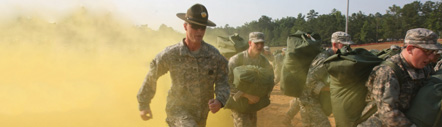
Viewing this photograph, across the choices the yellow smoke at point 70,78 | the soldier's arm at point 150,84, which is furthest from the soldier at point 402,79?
the yellow smoke at point 70,78

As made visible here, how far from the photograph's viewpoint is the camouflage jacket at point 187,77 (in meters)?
3.29

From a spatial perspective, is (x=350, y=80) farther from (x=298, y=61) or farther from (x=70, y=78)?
(x=70, y=78)

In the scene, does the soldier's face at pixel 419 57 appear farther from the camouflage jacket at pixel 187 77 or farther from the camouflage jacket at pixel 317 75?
the camouflage jacket at pixel 187 77

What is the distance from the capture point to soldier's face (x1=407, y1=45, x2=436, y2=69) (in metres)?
2.68

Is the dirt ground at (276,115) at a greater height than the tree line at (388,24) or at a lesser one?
lesser

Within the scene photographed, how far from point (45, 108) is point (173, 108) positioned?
15.6 ft

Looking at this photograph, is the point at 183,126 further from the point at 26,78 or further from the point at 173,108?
the point at 26,78

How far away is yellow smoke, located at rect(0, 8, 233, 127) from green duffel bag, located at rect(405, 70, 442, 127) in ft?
14.7

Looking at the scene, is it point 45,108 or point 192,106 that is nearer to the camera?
point 192,106

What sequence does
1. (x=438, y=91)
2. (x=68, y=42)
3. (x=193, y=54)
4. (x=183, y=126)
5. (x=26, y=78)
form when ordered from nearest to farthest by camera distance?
(x=438, y=91)
(x=183, y=126)
(x=193, y=54)
(x=26, y=78)
(x=68, y=42)

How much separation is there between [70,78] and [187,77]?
6.83 m

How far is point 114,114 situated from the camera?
684 centimetres

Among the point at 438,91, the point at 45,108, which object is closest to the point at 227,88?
the point at 438,91

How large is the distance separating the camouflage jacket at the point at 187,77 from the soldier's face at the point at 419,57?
1900 millimetres
